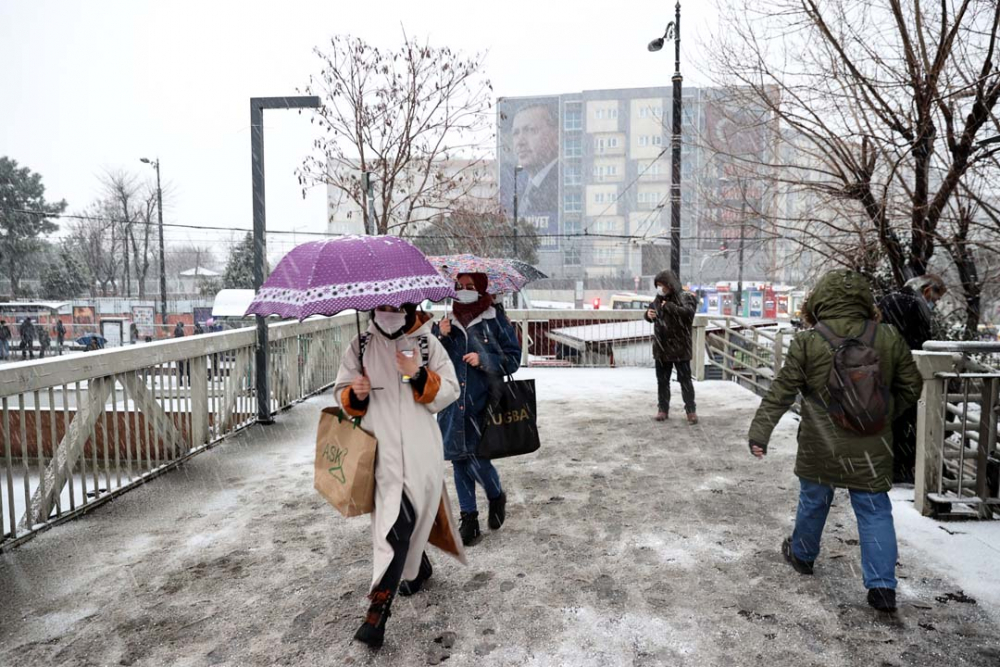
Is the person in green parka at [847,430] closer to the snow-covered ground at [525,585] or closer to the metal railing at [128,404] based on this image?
the snow-covered ground at [525,585]

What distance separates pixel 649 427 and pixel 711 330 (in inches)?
314

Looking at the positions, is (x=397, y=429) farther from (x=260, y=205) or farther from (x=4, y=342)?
(x=4, y=342)

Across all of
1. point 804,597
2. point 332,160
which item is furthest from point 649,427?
point 332,160

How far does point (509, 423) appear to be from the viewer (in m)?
4.45

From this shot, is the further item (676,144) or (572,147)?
(572,147)

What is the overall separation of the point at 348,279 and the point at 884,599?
119 inches

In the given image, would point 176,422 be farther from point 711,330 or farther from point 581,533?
point 711,330

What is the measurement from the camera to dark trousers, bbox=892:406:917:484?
5293mm

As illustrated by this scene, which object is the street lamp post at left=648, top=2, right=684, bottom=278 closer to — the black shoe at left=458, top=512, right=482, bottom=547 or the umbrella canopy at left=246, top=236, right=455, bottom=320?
the black shoe at left=458, top=512, right=482, bottom=547

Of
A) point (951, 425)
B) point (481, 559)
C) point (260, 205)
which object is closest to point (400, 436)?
point (481, 559)

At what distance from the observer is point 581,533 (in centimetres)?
468

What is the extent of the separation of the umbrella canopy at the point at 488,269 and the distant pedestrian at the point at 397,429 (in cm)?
86

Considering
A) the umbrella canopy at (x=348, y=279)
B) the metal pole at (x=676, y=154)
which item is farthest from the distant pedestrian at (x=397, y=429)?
the metal pole at (x=676, y=154)

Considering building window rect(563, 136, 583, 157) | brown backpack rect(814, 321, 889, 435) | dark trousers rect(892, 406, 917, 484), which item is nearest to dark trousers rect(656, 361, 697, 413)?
dark trousers rect(892, 406, 917, 484)
